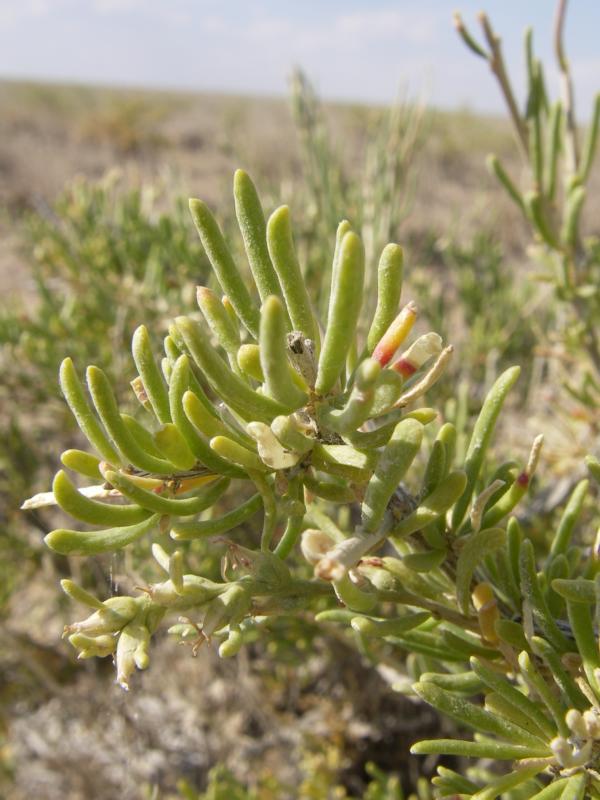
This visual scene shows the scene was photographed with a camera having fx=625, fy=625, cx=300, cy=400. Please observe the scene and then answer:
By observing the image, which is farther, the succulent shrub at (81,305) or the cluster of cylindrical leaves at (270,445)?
the succulent shrub at (81,305)

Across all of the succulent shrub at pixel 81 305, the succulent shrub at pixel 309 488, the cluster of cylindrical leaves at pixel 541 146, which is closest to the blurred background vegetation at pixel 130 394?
the succulent shrub at pixel 81 305

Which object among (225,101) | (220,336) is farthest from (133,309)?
(225,101)

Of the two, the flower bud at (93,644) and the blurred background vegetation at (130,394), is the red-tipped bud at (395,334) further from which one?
the blurred background vegetation at (130,394)

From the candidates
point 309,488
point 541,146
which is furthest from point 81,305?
point 309,488

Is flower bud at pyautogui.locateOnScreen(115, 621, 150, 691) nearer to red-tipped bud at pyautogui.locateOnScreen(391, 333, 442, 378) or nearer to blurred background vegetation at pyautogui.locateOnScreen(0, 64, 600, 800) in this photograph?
red-tipped bud at pyautogui.locateOnScreen(391, 333, 442, 378)

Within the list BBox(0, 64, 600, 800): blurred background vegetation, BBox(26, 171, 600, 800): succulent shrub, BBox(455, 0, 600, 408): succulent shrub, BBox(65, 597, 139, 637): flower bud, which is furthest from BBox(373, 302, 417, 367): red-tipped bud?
BBox(0, 64, 600, 800): blurred background vegetation

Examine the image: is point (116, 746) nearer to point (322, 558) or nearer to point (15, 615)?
point (15, 615)

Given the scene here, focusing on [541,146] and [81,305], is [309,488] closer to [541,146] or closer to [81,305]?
[541,146]
